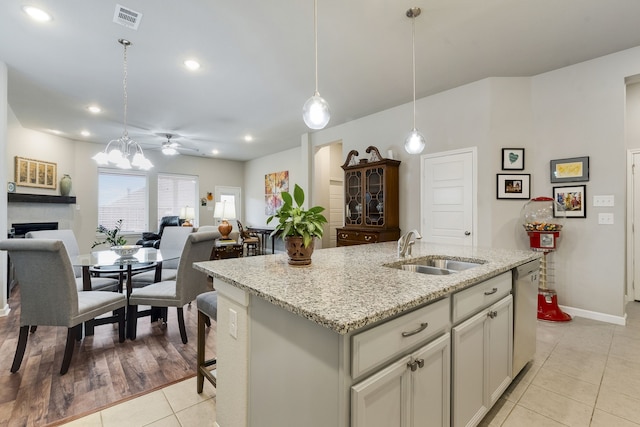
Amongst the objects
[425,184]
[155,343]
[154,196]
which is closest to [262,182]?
[154,196]

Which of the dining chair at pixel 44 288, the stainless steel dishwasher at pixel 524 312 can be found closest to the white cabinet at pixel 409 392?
the stainless steel dishwasher at pixel 524 312

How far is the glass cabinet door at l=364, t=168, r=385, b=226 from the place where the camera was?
4.41m

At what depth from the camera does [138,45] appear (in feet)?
9.44

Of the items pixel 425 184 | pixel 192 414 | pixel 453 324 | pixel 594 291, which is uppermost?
pixel 425 184

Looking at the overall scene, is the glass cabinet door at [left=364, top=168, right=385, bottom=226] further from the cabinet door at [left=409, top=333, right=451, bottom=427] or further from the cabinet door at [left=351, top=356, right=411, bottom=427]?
the cabinet door at [left=351, top=356, right=411, bottom=427]

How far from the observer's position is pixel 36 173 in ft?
18.6

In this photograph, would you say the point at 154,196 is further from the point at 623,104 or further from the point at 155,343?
the point at 623,104

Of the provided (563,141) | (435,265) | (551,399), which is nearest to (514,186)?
(563,141)

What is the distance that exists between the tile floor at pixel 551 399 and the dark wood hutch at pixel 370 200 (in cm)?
231

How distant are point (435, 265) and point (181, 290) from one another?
2179 millimetres

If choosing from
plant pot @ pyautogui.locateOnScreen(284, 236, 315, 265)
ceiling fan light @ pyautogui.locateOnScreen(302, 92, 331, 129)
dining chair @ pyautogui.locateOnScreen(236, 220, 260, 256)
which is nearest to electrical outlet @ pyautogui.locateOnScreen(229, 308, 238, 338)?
Answer: plant pot @ pyautogui.locateOnScreen(284, 236, 315, 265)

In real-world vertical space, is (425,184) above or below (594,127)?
below

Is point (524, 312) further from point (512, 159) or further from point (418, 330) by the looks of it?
point (512, 159)

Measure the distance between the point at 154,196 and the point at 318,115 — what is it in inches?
279
